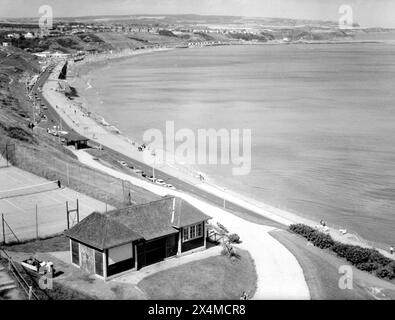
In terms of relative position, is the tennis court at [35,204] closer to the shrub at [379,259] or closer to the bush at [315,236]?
the bush at [315,236]

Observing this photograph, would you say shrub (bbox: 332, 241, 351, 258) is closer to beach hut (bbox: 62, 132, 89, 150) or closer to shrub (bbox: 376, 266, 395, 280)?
shrub (bbox: 376, 266, 395, 280)

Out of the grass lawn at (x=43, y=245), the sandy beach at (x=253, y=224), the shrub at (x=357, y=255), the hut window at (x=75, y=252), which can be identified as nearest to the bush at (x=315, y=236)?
the shrub at (x=357, y=255)

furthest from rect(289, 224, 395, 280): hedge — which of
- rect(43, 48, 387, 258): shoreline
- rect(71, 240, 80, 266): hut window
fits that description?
rect(71, 240, 80, 266): hut window

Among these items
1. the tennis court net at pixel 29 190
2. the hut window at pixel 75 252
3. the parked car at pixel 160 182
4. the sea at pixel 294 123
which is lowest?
the sea at pixel 294 123

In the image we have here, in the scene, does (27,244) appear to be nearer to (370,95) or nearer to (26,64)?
(370,95)

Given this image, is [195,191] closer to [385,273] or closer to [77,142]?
[77,142]

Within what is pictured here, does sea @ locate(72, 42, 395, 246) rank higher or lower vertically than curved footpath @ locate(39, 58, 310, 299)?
lower
